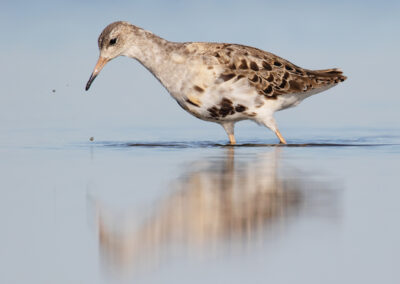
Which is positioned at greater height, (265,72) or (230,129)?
(265,72)

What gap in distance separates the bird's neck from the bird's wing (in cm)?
77

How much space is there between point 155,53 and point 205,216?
27.6 ft

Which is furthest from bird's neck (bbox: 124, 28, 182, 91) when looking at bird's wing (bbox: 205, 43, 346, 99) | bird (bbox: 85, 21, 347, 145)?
bird's wing (bbox: 205, 43, 346, 99)

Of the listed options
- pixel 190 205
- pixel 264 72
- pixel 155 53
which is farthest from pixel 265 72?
pixel 190 205

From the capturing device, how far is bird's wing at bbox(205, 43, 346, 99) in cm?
1725

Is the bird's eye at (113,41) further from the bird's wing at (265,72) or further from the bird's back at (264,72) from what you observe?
the bird's wing at (265,72)

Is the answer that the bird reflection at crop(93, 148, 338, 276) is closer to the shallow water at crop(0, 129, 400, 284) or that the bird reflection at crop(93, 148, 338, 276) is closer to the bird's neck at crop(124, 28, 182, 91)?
the shallow water at crop(0, 129, 400, 284)

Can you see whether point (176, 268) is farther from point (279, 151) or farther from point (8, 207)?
point (279, 151)

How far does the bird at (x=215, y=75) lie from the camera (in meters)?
16.8

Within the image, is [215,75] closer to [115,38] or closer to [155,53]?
[155,53]

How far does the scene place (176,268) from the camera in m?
7.42

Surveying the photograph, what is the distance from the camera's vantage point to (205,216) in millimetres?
9367

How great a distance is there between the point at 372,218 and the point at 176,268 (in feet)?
9.21

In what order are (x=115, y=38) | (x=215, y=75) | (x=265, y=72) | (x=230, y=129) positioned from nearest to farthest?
(x=215, y=75) < (x=115, y=38) < (x=265, y=72) < (x=230, y=129)
